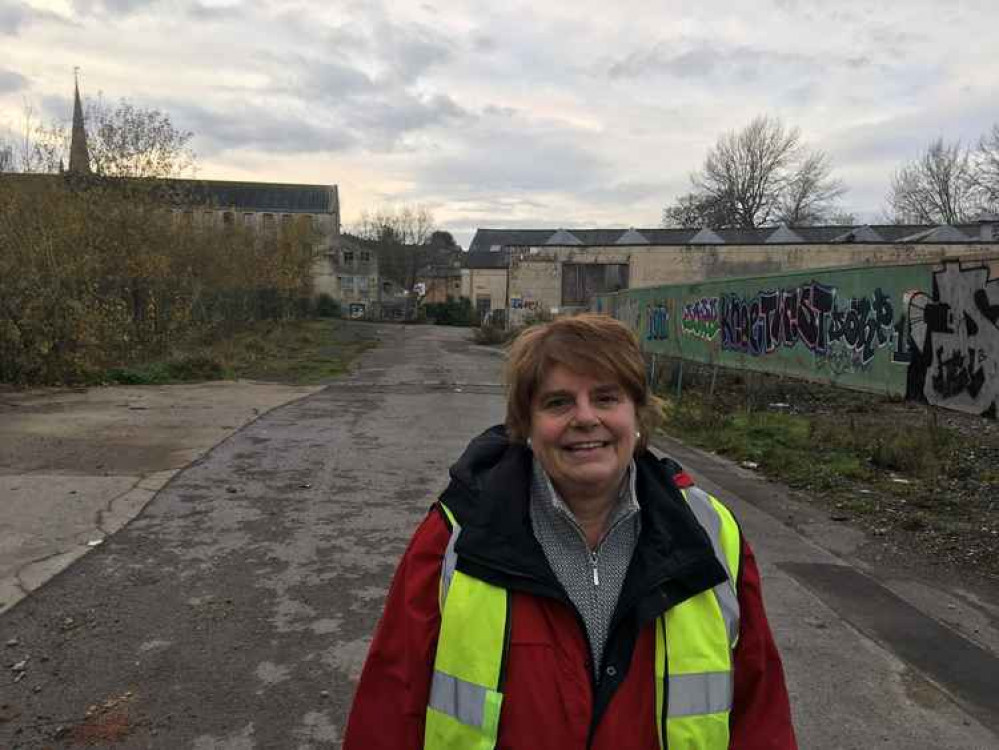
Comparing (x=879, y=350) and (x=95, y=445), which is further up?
(x=879, y=350)

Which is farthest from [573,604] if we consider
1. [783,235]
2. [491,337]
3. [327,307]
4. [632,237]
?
[327,307]

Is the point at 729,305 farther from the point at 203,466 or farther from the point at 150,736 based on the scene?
the point at 150,736

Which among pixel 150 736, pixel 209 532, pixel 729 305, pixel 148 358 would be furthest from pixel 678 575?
pixel 148 358

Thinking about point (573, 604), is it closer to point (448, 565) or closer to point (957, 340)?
point (448, 565)

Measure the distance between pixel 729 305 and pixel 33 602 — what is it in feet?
37.3

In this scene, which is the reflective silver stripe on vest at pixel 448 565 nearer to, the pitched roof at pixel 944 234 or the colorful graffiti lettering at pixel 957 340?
the colorful graffiti lettering at pixel 957 340

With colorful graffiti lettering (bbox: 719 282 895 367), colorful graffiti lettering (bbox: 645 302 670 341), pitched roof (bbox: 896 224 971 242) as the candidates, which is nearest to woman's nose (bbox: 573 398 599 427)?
colorful graffiti lettering (bbox: 719 282 895 367)

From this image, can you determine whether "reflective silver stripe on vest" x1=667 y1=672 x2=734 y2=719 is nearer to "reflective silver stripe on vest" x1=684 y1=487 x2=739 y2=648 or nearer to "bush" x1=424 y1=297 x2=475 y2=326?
"reflective silver stripe on vest" x1=684 y1=487 x2=739 y2=648

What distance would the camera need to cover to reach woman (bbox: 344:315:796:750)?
164 centimetres

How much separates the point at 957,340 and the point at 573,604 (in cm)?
694

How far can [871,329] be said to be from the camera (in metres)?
8.82

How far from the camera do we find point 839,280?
9.66m

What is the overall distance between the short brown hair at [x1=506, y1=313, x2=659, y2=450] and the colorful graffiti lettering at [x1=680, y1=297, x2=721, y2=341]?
12.3m

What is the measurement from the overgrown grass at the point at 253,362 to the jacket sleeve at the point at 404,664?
14894 millimetres
